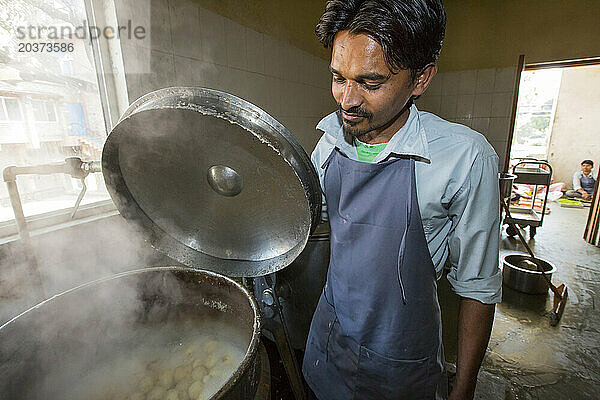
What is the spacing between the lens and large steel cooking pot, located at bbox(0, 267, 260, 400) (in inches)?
27.0

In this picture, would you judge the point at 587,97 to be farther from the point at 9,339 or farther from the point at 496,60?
the point at 9,339

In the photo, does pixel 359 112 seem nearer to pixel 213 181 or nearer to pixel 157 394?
pixel 213 181

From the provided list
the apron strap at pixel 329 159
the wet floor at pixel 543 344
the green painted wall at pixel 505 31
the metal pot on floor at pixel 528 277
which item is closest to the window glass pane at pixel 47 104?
the apron strap at pixel 329 159

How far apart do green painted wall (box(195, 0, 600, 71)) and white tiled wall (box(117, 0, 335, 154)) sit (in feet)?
1.04

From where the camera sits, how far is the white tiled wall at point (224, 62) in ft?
4.69

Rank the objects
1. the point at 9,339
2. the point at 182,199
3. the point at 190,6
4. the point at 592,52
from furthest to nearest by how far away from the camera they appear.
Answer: the point at 592,52
the point at 190,6
the point at 182,199
the point at 9,339

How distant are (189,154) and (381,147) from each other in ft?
1.82

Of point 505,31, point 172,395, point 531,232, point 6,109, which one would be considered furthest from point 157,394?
point 531,232

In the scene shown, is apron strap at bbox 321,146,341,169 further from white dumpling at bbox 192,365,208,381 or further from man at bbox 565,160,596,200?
man at bbox 565,160,596,200

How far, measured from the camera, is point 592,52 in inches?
133

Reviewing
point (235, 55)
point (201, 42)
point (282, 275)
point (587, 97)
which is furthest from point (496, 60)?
point (587, 97)

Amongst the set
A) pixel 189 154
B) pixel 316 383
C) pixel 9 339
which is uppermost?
pixel 189 154

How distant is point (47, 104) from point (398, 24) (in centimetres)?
139

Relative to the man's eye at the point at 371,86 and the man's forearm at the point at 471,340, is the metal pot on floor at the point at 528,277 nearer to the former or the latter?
the man's forearm at the point at 471,340
